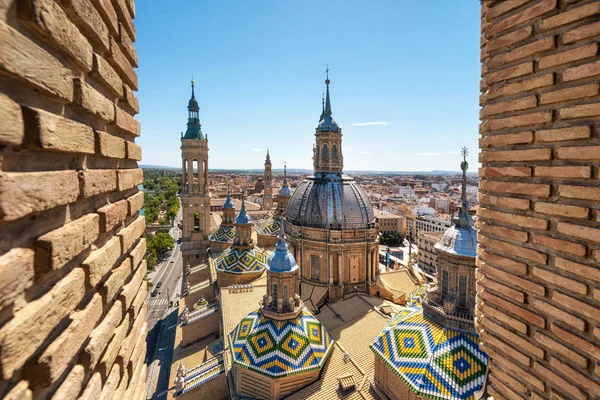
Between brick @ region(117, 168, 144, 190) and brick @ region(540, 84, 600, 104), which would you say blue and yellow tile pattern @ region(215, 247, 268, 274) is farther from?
brick @ region(540, 84, 600, 104)

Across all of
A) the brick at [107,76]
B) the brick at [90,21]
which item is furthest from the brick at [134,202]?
the brick at [90,21]

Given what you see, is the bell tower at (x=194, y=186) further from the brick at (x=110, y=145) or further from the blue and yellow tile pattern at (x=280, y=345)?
the brick at (x=110, y=145)

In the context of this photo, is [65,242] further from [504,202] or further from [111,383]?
[504,202]

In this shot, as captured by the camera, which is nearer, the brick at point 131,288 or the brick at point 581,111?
the brick at point 581,111

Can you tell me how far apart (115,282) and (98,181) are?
3.22 ft

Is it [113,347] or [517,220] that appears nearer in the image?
[113,347]

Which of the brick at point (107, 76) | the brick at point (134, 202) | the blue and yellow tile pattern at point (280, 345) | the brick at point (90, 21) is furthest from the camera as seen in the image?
the blue and yellow tile pattern at point (280, 345)

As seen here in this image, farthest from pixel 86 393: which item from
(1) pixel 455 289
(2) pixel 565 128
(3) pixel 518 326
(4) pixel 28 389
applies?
(1) pixel 455 289

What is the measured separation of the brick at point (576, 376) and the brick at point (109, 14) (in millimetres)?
5371

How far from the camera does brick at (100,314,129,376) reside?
2.88 metres

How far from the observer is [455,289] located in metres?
13.4

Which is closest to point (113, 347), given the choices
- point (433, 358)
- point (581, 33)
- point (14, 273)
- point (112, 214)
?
point (112, 214)

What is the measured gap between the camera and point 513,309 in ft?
12.5

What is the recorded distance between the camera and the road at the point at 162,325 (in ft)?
70.3
